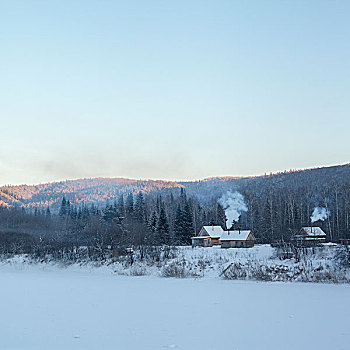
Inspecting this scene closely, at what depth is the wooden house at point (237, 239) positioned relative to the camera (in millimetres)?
46062

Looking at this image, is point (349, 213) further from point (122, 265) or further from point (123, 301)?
point (123, 301)

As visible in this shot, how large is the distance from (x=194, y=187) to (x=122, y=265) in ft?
470

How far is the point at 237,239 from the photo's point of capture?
151 ft

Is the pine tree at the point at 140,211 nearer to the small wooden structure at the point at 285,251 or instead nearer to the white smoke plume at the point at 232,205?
the white smoke plume at the point at 232,205

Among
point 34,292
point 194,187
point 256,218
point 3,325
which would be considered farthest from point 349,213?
point 194,187

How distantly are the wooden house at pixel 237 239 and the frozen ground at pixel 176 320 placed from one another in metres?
29.1

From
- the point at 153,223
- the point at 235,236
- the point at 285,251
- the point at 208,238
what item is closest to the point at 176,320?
the point at 285,251

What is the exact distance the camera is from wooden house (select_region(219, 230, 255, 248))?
4606cm

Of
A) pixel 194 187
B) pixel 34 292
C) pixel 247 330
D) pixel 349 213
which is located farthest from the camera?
pixel 194 187

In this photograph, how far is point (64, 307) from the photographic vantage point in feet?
42.0

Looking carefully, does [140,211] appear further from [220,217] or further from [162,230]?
[162,230]

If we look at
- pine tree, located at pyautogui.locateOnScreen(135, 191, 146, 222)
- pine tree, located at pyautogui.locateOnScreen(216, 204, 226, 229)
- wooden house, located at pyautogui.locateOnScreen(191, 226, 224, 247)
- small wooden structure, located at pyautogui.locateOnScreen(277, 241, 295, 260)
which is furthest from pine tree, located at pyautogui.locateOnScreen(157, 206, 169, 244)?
small wooden structure, located at pyautogui.locateOnScreen(277, 241, 295, 260)

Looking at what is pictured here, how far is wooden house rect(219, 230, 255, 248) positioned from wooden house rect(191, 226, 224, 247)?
335 cm

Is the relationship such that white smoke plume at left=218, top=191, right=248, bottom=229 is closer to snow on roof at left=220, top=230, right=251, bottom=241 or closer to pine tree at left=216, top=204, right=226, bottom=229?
pine tree at left=216, top=204, right=226, bottom=229
